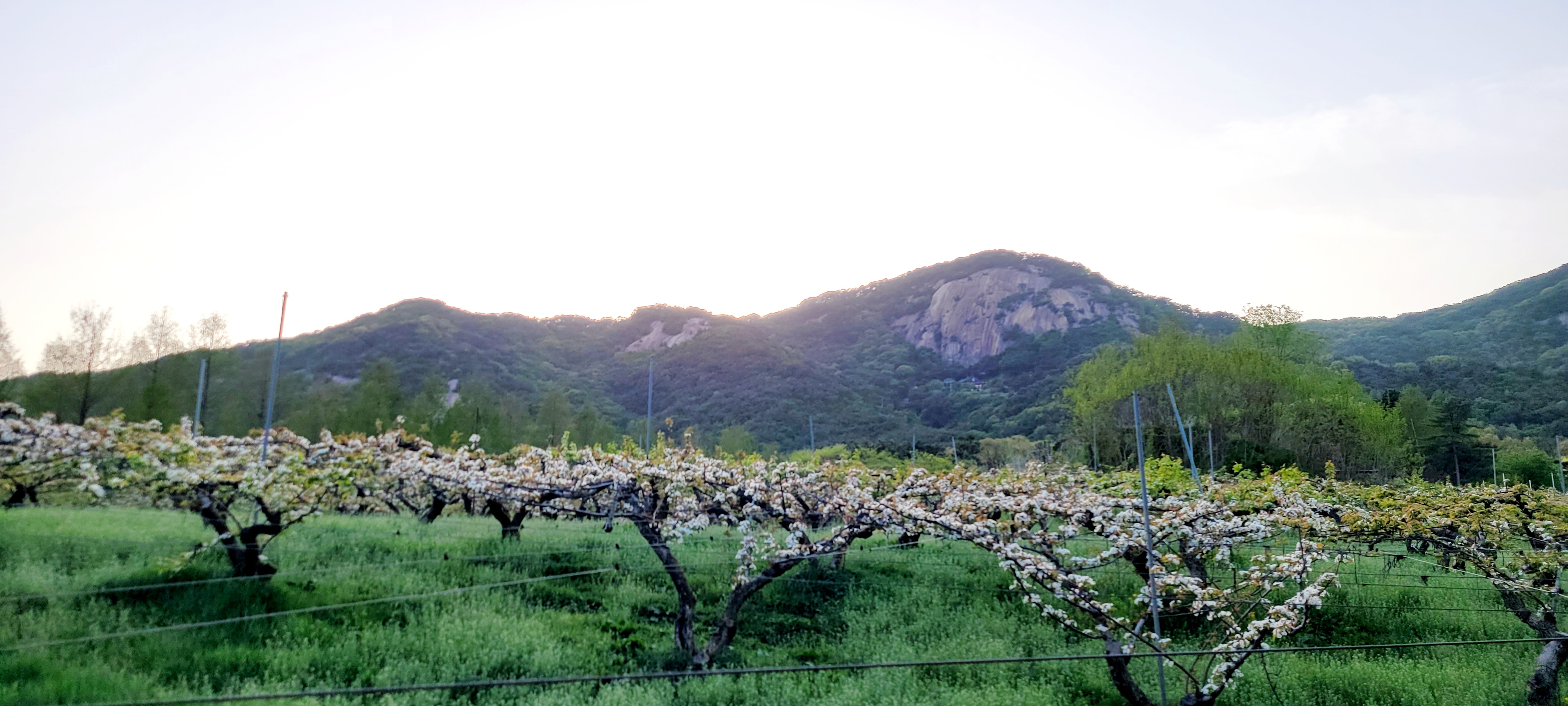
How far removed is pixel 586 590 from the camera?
1580 centimetres

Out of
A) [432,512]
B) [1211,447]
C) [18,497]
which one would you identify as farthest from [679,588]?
[1211,447]

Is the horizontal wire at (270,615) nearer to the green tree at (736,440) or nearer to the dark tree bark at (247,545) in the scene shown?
the dark tree bark at (247,545)

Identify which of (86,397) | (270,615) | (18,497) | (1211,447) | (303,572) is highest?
(86,397)

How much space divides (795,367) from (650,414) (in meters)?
51.9

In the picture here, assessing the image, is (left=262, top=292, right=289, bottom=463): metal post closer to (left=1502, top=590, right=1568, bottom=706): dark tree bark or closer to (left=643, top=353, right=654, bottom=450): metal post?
(left=643, top=353, right=654, bottom=450): metal post

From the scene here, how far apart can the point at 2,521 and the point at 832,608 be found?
13.9m

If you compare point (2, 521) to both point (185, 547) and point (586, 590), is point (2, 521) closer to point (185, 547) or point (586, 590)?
point (185, 547)

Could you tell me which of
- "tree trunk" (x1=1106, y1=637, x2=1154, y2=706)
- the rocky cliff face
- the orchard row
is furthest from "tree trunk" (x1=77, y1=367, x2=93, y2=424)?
the rocky cliff face

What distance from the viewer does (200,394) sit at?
1416 cm

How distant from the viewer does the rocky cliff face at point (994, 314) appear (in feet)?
334

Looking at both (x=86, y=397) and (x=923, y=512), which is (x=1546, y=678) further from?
(x=86, y=397)

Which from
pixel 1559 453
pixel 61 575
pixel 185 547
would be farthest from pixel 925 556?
pixel 1559 453

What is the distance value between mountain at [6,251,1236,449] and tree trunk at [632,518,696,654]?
12.2 ft

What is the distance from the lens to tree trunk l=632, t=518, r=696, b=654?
1318cm
